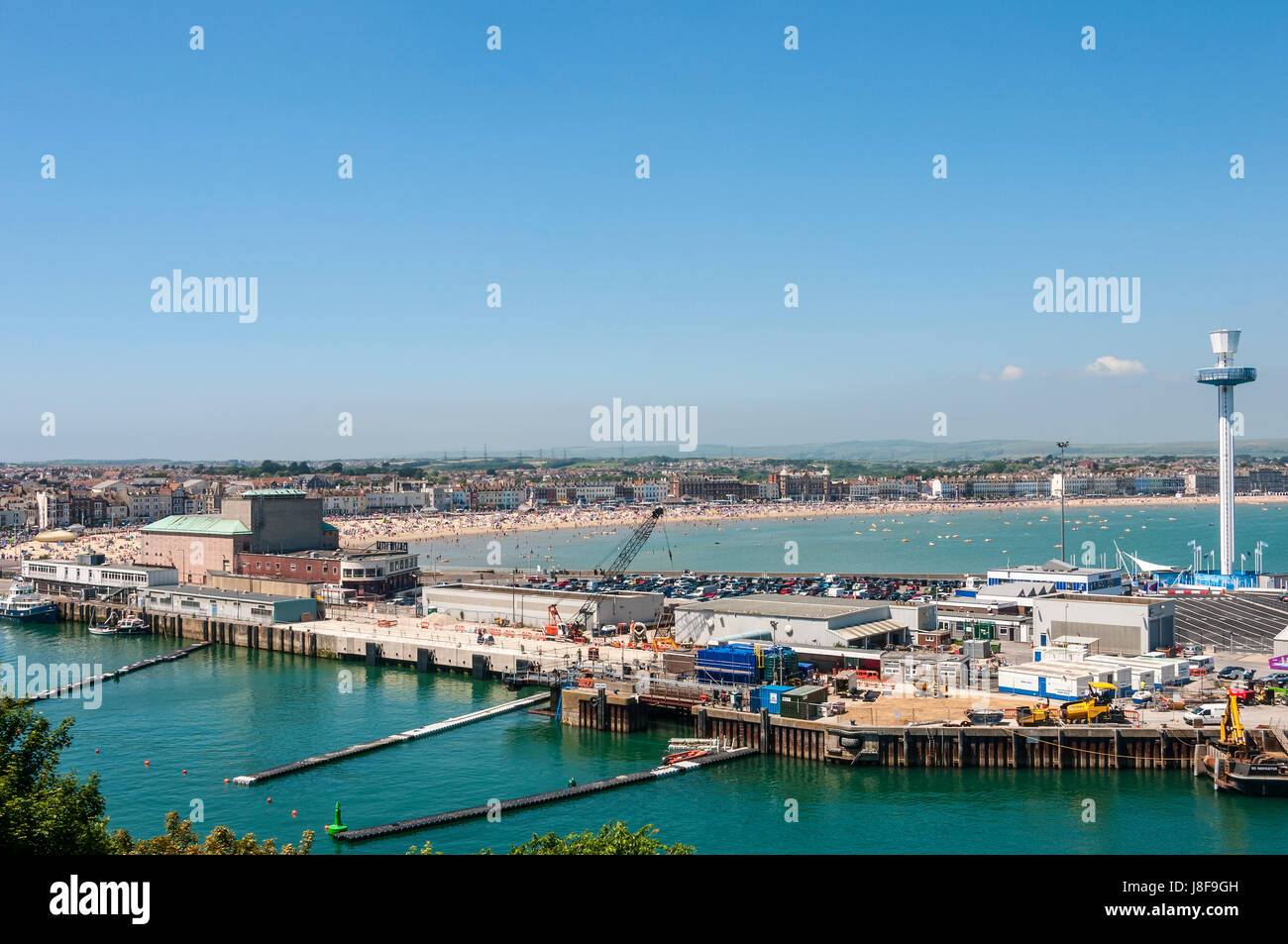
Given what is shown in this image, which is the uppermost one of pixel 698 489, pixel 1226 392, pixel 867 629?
pixel 1226 392

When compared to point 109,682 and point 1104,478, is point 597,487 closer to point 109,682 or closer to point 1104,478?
point 1104,478

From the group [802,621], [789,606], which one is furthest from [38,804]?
[789,606]

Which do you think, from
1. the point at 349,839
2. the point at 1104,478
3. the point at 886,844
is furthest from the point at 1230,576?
the point at 1104,478

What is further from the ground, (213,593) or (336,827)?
(213,593)

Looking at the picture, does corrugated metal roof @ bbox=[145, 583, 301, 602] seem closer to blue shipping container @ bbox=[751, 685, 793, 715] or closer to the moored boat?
blue shipping container @ bbox=[751, 685, 793, 715]

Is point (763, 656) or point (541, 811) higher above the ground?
point (763, 656)

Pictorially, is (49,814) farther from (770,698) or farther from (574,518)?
(574,518)
